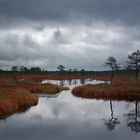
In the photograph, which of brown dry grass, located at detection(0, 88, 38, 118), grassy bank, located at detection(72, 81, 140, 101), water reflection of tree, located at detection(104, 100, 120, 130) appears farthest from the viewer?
grassy bank, located at detection(72, 81, 140, 101)

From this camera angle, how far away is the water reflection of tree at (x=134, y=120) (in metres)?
31.5

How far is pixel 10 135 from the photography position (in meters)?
27.2

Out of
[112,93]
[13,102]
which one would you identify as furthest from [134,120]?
[112,93]

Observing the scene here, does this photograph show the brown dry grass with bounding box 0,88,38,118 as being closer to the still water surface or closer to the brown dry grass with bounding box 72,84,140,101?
the still water surface

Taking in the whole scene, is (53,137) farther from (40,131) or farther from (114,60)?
(114,60)

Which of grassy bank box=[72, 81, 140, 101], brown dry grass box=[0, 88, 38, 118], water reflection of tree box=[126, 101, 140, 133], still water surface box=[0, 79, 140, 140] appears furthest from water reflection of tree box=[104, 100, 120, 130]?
grassy bank box=[72, 81, 140, 101]

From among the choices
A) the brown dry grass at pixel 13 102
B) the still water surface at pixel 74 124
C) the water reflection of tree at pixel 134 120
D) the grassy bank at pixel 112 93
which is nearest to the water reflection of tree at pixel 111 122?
the still water surface at pixel 74 124

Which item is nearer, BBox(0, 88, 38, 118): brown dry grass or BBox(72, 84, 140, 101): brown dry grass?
BBox(0, 88, 38, 118): brown dry grass

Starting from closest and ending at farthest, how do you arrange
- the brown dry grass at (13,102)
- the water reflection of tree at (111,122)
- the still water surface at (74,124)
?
the still water surface at (74,124) → the water reflection of tree at (111,122) → the brown dry grass at (13,102)

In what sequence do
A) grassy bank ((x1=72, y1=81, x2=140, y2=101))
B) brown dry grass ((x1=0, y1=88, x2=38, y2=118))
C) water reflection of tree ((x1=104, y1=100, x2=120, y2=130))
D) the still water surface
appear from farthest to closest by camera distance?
grassy bank ((x1=72, y1=81, x2=140, y2=101)), brown dry grass ((x1=0, y1=88, x2=38, y2=118)), water reflection of tree ((x1=104, y1=100, x2=120, y2=130)), the still water surface

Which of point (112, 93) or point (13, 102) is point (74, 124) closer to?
point (13, 102)

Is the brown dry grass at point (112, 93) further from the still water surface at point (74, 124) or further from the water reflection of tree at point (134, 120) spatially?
the still water surface at point (74, 124)

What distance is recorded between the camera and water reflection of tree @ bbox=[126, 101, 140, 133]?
103 feet

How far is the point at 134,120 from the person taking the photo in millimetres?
36188
